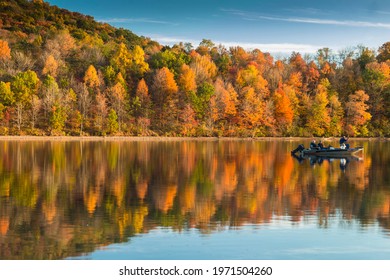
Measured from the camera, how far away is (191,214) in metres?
21.0

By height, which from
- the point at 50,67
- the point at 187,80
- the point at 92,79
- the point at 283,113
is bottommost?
the point at 283,113

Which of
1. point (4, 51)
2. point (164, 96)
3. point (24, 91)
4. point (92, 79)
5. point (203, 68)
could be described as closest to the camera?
point (24, 91)

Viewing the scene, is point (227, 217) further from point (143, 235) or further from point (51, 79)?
point (51, 79)

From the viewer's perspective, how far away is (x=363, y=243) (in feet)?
55.3

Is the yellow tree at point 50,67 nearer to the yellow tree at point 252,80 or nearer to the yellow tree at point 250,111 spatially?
the yellow tree at point 250,111

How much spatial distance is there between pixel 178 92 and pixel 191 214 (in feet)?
297

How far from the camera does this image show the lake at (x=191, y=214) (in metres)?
15.9

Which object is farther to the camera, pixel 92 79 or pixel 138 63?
pixel 138 63

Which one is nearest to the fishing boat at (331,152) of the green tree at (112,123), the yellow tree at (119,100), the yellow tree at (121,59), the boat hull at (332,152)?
the boat hull at (332,152)

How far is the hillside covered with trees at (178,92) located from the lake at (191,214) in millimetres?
61327

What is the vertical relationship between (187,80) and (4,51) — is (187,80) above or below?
below

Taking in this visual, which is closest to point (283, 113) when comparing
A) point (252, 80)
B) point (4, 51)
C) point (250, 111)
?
point (250, 111)

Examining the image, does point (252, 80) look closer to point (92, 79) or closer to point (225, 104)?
point (225, 104)

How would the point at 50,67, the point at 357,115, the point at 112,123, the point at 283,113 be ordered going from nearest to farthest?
the point at 112,123 < the point at 50,67 < the point at 283,113 < the point at 357,115
